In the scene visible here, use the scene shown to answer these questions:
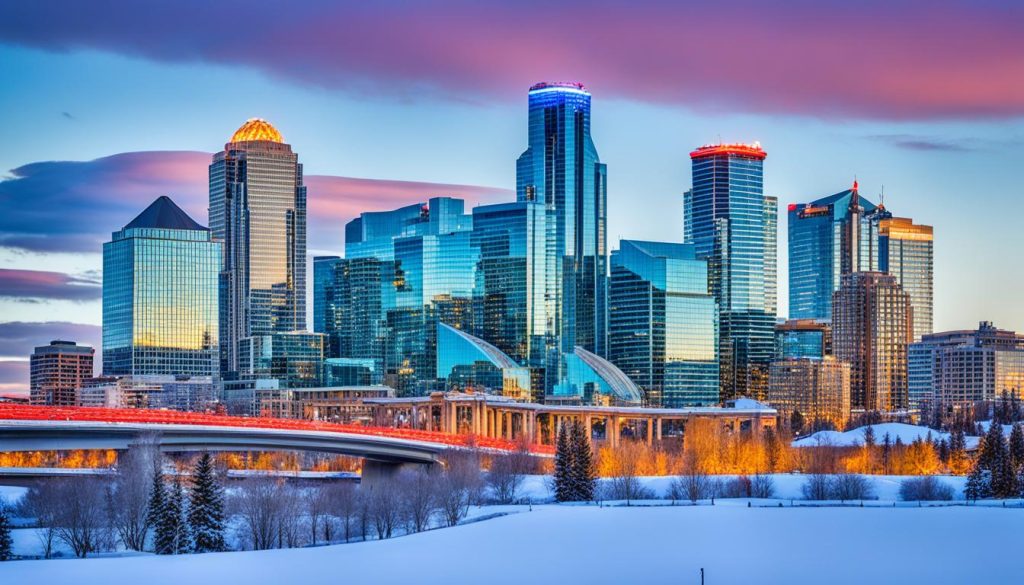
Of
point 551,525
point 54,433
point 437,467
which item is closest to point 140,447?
point 54,433

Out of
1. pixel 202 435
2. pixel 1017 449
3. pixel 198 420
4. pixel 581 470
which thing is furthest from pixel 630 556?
pixel 1017 449

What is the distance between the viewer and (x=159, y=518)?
100375 mm

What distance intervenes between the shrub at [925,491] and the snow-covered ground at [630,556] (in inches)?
901

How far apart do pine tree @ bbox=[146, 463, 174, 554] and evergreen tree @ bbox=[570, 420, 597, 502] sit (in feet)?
125

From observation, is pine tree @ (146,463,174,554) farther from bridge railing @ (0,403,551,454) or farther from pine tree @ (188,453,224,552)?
bridge railing @ (0,403,551,454)

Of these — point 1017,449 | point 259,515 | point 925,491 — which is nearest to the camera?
point 259,515

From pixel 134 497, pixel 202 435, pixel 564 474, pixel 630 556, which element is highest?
pixel 202 435

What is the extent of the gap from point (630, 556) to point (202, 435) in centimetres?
4974

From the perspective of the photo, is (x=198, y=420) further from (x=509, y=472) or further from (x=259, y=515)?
(x=509, y=472)

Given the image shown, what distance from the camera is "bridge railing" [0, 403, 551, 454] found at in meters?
113

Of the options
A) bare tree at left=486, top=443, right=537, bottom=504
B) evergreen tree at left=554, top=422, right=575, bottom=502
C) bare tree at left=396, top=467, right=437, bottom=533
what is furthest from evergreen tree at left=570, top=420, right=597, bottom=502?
bare tree at left=396, top=467, right=437, bottom=533

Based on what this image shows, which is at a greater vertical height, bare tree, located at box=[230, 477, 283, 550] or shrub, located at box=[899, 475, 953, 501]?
bare tree, located at box=[230, 477, 283, 550]

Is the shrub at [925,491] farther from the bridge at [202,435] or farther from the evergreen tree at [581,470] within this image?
the bridge at [202,435]

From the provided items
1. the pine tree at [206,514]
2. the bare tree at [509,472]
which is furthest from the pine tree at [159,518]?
the bare tree at [509,472]
